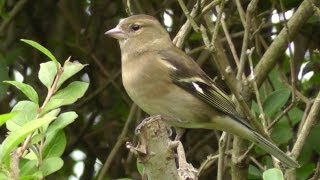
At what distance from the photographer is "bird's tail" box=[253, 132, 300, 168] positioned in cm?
388

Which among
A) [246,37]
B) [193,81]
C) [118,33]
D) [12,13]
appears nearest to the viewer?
[246,37]

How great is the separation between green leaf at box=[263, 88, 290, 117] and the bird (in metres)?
0.14

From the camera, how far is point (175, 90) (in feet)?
14.0

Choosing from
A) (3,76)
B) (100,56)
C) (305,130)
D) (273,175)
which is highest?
(100,56)

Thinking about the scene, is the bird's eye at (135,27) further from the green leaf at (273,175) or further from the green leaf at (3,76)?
the green leaf at (273,175)

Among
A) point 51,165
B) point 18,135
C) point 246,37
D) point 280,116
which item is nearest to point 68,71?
point 51,165

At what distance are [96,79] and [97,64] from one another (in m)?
0.12

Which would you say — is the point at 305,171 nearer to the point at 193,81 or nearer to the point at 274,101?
the point at 274,101

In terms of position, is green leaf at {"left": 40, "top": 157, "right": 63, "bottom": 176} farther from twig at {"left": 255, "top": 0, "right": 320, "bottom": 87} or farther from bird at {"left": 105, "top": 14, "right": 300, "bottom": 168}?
twig at {"left": 255, "top": 0, "right": 320, "bottom": 87}

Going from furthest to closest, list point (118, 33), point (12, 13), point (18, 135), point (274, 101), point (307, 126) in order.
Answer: point (12, 13) → point (118, 33) → point (274, 101) → point (307, 126) → point (18, 135)

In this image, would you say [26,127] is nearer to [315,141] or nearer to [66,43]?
[315,141]

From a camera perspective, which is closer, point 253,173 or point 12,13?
point 253,173

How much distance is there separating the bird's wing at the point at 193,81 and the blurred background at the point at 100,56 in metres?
0.61

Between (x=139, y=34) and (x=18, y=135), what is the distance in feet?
7.94
